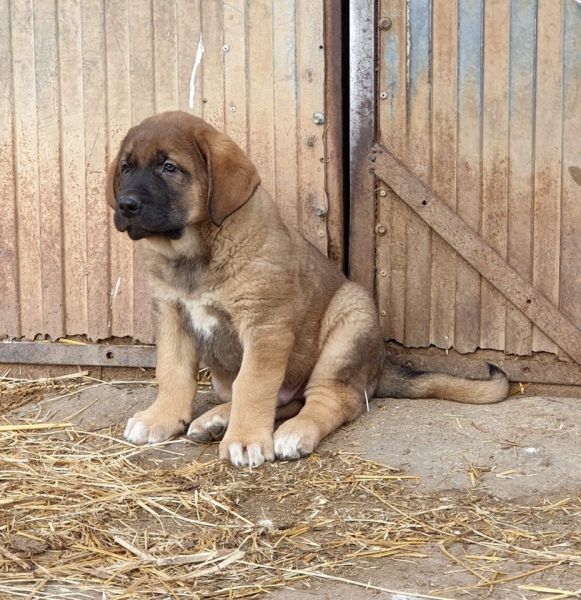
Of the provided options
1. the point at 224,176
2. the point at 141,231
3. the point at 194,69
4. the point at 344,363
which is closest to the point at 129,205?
the point at 141,231

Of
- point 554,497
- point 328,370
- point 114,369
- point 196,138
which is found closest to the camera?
point 554,497

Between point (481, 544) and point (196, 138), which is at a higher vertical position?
point (196, 138)

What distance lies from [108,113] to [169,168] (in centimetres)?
150

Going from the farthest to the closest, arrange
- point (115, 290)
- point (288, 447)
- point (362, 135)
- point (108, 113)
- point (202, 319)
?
point (115, 290) < point (108, 113) < point (362, 135) < point (202, 319) < point (288, 447)

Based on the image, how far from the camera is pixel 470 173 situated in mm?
5711

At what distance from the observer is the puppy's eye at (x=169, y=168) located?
15.4ft

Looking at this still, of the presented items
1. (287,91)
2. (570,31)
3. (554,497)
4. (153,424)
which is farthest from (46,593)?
(570,31)

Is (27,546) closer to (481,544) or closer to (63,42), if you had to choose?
(481,544)

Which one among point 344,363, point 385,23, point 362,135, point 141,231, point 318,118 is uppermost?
point 385,23

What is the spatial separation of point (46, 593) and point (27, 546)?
443 mm

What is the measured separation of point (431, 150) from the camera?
18.9ft

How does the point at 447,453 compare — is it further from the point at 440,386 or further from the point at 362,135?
the point at 362,135

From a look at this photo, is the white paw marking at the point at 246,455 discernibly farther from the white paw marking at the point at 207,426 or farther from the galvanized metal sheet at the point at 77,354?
the galvanized metal sheet at the point at 77,354

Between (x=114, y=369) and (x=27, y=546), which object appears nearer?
(x=27, y=546)
